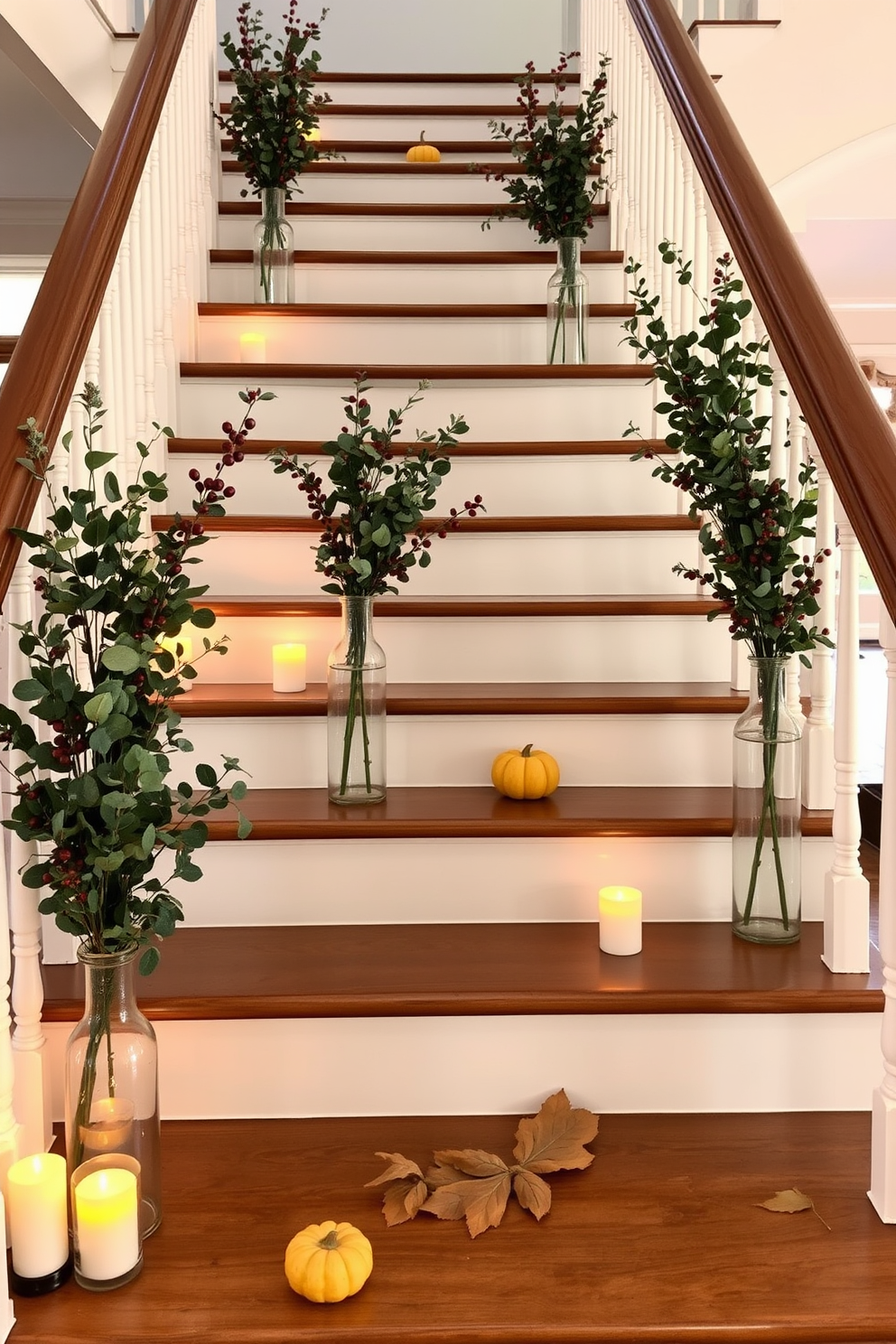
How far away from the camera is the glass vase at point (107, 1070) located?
4.35 feet

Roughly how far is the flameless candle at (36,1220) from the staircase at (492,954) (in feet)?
0.13

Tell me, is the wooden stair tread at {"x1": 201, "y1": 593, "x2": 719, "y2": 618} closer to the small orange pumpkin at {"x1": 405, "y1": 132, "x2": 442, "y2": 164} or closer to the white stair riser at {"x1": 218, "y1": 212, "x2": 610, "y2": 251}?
the white stair riser at {"x1": 218, "y1": 212, "x2": 610, "y2": 251}

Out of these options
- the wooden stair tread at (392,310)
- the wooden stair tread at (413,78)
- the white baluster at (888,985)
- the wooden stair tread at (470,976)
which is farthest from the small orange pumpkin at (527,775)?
the wooden stair tread at (413,78)

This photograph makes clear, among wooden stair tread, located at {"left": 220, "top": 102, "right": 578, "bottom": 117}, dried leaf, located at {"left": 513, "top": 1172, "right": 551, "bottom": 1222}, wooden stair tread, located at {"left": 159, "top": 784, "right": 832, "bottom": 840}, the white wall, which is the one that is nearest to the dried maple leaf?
dried leaf, located at {"left": 513, "top": 1172, "right": 551, "bottom": 1222}

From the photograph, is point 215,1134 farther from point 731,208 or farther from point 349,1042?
point 731,208

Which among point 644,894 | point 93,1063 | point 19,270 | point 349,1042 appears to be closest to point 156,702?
point 93,1063

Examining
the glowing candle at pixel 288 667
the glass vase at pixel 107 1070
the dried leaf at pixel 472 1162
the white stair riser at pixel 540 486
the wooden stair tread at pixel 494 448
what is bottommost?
the dried leaf at pixel 472 1162

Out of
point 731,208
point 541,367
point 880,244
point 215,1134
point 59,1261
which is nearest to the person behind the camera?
point 59,1261

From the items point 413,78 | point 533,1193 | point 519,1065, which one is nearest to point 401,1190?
point 533,1193

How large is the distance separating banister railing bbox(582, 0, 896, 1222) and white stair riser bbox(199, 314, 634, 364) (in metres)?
0.46

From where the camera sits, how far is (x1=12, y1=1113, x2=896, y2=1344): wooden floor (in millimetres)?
1240

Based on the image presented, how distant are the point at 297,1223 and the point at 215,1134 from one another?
0.24 meters

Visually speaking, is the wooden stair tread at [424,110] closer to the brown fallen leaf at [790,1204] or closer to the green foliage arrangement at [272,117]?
the green foliage arrangement at [272,117]

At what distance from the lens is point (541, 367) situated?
284cm
